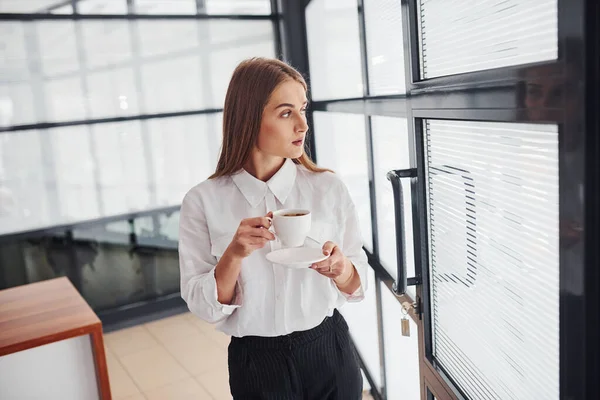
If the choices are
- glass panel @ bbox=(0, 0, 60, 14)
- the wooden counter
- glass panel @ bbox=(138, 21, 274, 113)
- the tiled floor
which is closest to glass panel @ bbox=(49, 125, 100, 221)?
glass panel @ bbox=(138, 21, 274, 113)

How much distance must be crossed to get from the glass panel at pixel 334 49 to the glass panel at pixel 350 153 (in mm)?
133

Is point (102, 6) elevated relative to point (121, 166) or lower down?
elevated

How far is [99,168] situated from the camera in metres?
3.84

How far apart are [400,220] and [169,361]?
2.42 metres

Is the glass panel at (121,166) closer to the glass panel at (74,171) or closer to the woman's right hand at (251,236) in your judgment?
the glass panel at (74,171)

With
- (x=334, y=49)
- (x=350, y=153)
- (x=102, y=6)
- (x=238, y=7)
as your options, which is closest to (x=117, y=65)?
(x=102, y=6)

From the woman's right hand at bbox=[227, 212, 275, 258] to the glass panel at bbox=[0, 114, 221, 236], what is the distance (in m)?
2.97

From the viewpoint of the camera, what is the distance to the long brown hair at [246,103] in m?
1.28

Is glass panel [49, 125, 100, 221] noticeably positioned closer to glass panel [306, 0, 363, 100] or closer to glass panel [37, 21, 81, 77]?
glass panel [37, 21, 81, 77]

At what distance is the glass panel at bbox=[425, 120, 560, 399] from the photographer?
83cm

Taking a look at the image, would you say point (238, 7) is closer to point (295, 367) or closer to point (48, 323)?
point (48, 323)

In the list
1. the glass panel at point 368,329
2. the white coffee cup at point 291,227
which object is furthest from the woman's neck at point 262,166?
the glass panel at point 368,329

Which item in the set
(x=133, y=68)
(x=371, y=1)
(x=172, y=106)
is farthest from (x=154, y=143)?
(x=371, y=1)

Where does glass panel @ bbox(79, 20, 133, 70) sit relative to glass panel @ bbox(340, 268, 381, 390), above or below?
above
